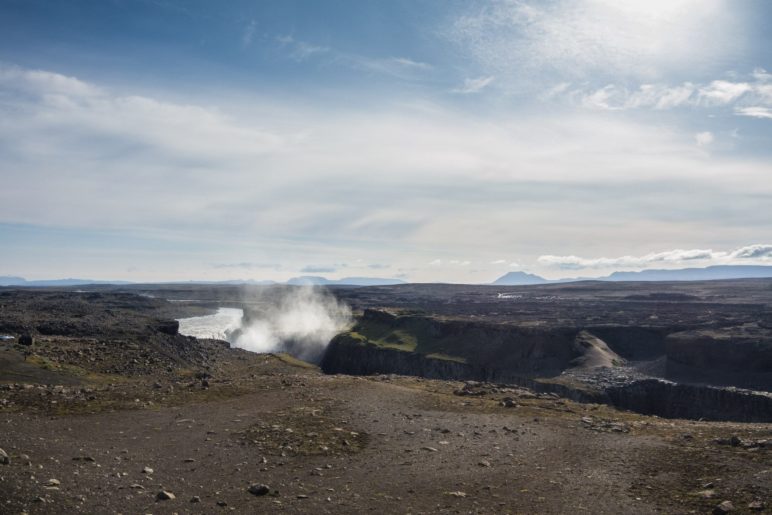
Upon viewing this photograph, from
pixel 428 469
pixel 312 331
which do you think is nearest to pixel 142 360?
pixel 428 469

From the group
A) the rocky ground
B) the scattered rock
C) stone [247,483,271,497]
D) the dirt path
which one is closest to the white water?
the rocky ground

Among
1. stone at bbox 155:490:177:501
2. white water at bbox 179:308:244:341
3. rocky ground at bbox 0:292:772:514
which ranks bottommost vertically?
white water at bbox 179:308:244:341

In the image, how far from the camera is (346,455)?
743 inches

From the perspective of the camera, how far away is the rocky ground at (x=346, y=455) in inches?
570

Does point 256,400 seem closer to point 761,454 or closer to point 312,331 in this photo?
point 761,454

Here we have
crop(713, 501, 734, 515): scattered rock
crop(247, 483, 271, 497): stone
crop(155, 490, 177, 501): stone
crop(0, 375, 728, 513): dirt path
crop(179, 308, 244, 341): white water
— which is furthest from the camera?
crop(179, 308, 244, 341): white water

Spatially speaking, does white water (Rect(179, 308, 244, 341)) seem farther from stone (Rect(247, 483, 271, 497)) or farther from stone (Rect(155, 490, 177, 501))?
stone (Rect(155, 490, 177, 501))

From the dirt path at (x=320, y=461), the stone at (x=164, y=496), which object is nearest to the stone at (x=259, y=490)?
the dirt path at (x=320, y=461)

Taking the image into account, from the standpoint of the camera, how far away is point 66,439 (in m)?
19.0

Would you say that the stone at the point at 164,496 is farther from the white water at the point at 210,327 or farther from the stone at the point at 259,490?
the white water at the point at 210,327

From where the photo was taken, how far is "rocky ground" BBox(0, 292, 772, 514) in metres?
14.5

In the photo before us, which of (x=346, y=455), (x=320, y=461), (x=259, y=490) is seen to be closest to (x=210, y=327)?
(x=346, y=455)

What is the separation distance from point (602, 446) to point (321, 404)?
42.0 feet

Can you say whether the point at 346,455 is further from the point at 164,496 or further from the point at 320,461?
the point at 164,496
